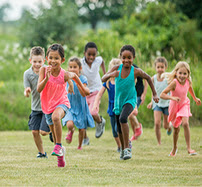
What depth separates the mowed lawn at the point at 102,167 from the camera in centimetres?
543

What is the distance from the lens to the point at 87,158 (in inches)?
301

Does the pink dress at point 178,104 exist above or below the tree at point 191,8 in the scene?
below

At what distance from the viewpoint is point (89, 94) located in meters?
7.04

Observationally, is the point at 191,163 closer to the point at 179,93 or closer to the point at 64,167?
the point at 179,93

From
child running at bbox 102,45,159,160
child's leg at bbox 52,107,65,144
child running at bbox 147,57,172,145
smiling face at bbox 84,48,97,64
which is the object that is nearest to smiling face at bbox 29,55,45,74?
child running at bbox 102,45,159,160

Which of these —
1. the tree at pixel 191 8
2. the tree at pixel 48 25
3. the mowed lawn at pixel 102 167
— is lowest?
the mowed lawn at pixel 102 167

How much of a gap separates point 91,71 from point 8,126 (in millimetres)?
4689

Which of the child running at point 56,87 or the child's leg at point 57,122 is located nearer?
the child's leg at point 57,122

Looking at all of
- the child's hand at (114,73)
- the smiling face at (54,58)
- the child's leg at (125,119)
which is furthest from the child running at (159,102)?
the smiling face at (54,58)

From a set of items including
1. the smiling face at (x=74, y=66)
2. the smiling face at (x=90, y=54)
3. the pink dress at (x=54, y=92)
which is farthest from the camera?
the smiling face at (x=90, y=54)

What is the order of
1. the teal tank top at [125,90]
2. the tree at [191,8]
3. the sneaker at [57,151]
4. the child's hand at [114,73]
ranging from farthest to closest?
1. the tree at [191,8]
2. the teal tank top at [125,90]
3. the child's hand at [114,73]
4. the sneaker at [57,151]

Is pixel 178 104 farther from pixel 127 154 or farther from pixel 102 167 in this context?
pixel 102 167

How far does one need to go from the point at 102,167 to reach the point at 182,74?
238 cm

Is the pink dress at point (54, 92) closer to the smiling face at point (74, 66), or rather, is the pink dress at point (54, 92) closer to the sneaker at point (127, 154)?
the sneaker at point (127, 154)
